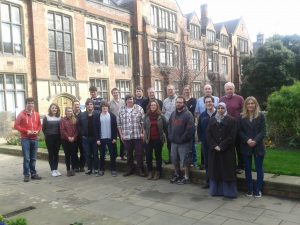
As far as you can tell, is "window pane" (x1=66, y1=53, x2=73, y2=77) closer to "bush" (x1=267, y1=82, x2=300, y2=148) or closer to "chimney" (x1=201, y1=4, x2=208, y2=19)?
"bush" (x1=267, y1=82, x2=300, y2=148)

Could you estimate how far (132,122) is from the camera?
7.61 metres

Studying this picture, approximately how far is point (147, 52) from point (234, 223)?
2135cm

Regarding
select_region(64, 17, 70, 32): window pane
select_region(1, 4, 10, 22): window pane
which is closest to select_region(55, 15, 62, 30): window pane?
select_region(64, 17, 70, 32): window pane

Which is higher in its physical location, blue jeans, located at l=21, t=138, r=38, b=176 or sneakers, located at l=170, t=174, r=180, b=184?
blue jeans, located at l=21, t=138, r=38, b=176

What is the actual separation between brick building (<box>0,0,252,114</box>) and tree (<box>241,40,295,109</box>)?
15.3 ft

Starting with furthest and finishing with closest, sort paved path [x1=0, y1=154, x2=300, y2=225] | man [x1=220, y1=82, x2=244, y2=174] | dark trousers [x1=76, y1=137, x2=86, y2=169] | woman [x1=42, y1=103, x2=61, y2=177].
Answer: dark trousers [x1=76, y1=137, x2=86, y2=169] < woman [x1=42, y1=103, x2=61, y2=177] < man [x1=220, y1=82, x2=244, y2=174] < paved path [x1=0, y1=154, x2=300, y2=225]

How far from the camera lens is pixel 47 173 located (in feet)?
28.2

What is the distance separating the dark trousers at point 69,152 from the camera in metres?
8.20

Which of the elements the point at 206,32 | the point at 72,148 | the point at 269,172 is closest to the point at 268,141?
the point at 269,172

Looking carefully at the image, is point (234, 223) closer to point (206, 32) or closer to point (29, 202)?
point (29, 202)

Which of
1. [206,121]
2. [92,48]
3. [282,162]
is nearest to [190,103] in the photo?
[206,121]

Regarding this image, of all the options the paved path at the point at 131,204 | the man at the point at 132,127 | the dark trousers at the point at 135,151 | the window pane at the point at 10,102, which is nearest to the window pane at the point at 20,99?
the window pane at the point at 10,102

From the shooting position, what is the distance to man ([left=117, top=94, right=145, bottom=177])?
762 centimetres

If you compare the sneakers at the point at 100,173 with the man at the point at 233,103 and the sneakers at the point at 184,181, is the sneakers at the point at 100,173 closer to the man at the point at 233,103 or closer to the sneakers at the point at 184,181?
the sneakers at the point at 184,181
